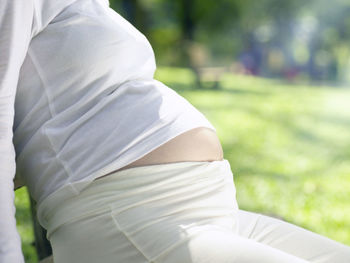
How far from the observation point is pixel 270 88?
10477mm

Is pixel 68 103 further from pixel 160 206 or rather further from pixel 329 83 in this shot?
pixel 329 83

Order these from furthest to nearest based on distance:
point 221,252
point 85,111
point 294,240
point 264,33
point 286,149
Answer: point 264,33 < point 286,149 < point 294,240 < point 85,111 < point 221,252

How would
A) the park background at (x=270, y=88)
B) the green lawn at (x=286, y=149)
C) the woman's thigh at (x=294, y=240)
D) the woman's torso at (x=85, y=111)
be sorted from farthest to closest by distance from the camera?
the park background at (x=270, y=88), the green lawn at (x=286, y=149), the woman's thigh at (x=294, y=240), the woman's torso at (x=85, y=111)

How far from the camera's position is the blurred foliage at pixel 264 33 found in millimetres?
13188

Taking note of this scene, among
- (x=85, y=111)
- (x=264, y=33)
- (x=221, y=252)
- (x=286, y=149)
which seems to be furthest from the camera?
(x=264, y=33)

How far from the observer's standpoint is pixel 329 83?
12.1 metres

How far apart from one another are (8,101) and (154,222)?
44 centimetres

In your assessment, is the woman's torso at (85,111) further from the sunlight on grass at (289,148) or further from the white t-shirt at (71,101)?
the sunlight on grass at (289,148)

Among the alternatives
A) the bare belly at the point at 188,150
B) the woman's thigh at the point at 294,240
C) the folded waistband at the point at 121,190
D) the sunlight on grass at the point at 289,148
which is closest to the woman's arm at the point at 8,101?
the folded waistband at the point at 121,190

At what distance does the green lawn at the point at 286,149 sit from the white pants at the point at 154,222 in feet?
5.75

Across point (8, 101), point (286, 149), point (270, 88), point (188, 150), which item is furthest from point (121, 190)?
point (270, 88)

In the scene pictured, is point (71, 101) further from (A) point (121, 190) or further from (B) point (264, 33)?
(B) point (264, 33)

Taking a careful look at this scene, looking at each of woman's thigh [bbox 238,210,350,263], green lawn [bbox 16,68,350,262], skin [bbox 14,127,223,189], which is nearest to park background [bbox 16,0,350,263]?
green lawn [bbox 16,68,350,262]

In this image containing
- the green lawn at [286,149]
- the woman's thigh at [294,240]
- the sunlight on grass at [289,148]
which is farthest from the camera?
the sunlight on grass at [289,148]
